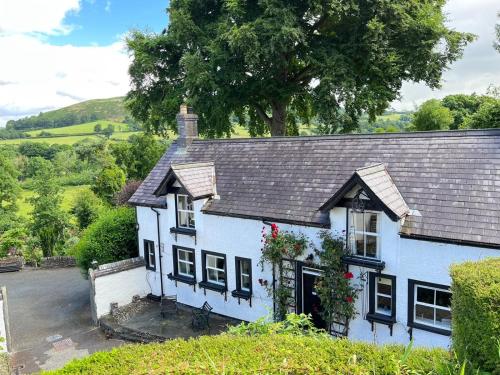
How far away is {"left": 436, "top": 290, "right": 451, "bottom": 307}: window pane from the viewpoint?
11437 mm

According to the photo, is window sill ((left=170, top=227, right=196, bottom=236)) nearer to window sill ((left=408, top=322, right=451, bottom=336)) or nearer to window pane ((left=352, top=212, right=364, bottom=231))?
window pane ((left=352, top=212, right=364, bottom=231))

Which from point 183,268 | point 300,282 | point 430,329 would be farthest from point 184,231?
point 430,329

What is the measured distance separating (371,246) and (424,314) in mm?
2382

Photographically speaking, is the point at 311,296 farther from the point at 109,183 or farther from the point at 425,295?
the point at 109,183

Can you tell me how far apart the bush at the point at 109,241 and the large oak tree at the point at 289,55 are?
9452 mm

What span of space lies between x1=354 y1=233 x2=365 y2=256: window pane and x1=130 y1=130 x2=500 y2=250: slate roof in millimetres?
1095

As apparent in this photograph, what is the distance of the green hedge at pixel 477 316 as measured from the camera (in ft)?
18.8

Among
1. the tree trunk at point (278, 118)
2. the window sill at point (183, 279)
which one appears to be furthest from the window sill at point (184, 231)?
the tree trunk at point (278, 118)

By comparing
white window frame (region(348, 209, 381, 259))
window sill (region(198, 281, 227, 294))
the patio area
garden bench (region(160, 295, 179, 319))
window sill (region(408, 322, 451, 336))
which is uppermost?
white window frame (region(348, 209, 381, 259))

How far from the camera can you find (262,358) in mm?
6133

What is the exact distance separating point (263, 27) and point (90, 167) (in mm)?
55927

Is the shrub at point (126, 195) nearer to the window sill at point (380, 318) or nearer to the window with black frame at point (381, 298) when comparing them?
the window with black frame at point (381, 298)

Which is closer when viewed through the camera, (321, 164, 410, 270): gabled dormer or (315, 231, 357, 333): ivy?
(321, 164, 410, 270): gabled dormer

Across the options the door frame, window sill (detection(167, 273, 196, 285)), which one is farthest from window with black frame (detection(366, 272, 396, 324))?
window sill (detection(167, 273, 196, 285))
